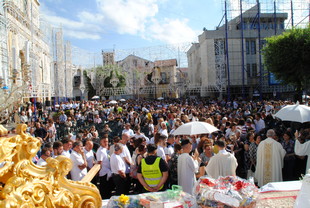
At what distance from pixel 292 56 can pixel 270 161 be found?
1881 centimetres

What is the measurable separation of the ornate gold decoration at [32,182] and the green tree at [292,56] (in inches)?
893

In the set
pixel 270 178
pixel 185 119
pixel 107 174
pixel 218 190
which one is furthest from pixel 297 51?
pixel 218 190

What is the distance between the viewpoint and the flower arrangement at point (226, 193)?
→ 8.16 feet

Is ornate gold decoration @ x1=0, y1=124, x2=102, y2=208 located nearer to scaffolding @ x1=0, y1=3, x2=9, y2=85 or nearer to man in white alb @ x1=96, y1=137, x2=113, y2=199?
man in white alb @ x1=96, y1=137, x2=113, y2=199

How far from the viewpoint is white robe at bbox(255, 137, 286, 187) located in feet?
18.6

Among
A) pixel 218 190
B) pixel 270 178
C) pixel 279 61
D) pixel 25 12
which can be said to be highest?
pixel 25 12

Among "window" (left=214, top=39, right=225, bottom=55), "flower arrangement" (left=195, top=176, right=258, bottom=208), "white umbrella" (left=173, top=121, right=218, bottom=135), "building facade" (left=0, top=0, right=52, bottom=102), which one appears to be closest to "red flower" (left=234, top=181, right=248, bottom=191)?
"flower arrangement" (left=195, top=176, right=258, bottom=208)

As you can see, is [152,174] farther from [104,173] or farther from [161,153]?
[104,173]

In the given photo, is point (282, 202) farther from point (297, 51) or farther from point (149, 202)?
point (297, 51)

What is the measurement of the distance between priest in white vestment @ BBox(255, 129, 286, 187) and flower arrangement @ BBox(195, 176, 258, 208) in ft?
10.6

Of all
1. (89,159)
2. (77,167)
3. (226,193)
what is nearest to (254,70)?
(89,159)

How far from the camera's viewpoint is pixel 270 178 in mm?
5691

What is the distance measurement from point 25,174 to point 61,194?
0.34 m

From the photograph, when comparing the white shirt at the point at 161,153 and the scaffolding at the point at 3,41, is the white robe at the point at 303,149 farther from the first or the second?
the scaffolding at the point at 3,41
